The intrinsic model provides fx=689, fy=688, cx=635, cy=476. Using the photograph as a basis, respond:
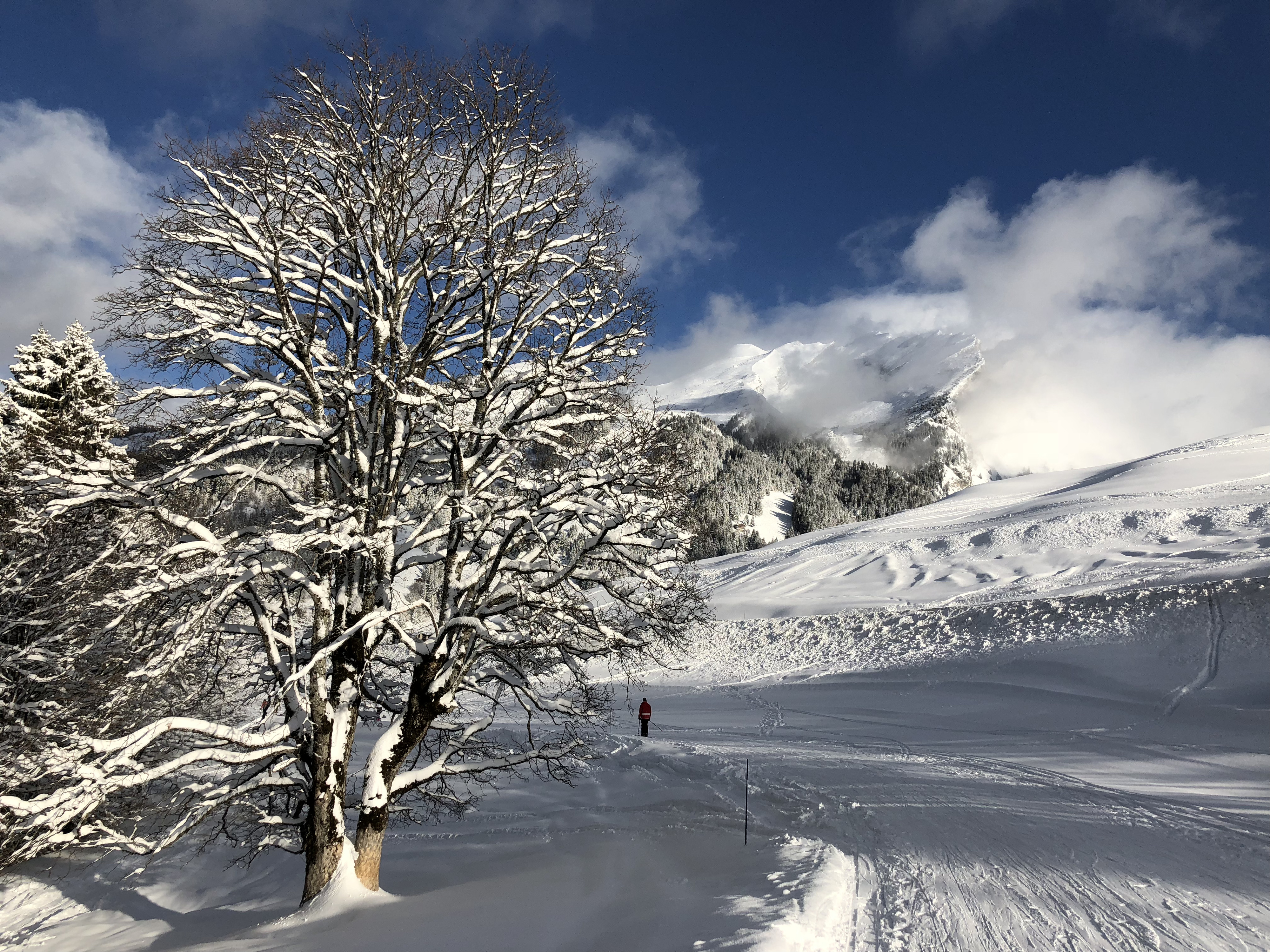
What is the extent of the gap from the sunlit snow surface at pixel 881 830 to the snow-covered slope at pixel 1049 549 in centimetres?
456

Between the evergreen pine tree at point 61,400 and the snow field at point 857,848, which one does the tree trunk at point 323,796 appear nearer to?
the snow field at point 857,848

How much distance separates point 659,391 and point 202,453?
4.97 metres

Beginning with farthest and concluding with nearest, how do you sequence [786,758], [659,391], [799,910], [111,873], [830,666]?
[830,666] → [786,758] → [111,873] → [659,391] → [799,910]

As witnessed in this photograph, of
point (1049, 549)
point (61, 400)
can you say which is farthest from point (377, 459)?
point (1049, 549)

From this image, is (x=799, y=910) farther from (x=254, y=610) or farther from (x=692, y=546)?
(x=254, y=610)

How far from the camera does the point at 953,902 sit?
6742mm

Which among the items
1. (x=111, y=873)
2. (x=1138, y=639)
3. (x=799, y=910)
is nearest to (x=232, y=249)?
(x=799, y=910)

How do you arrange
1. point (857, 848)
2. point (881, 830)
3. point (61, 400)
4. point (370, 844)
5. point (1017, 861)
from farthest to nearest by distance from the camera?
point (61, 400)
point (881, 830)
point (857, 848)
point (1017, 861)
point (370, 844)

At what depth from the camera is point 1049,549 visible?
1650 inches

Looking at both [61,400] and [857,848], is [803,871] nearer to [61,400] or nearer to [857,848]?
[857,848]

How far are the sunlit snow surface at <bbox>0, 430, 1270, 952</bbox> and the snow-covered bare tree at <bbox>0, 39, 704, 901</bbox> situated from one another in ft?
5.66

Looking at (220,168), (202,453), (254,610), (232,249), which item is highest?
(220,168)

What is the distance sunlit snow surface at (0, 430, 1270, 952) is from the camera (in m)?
6.32

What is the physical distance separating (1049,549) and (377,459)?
146ft
